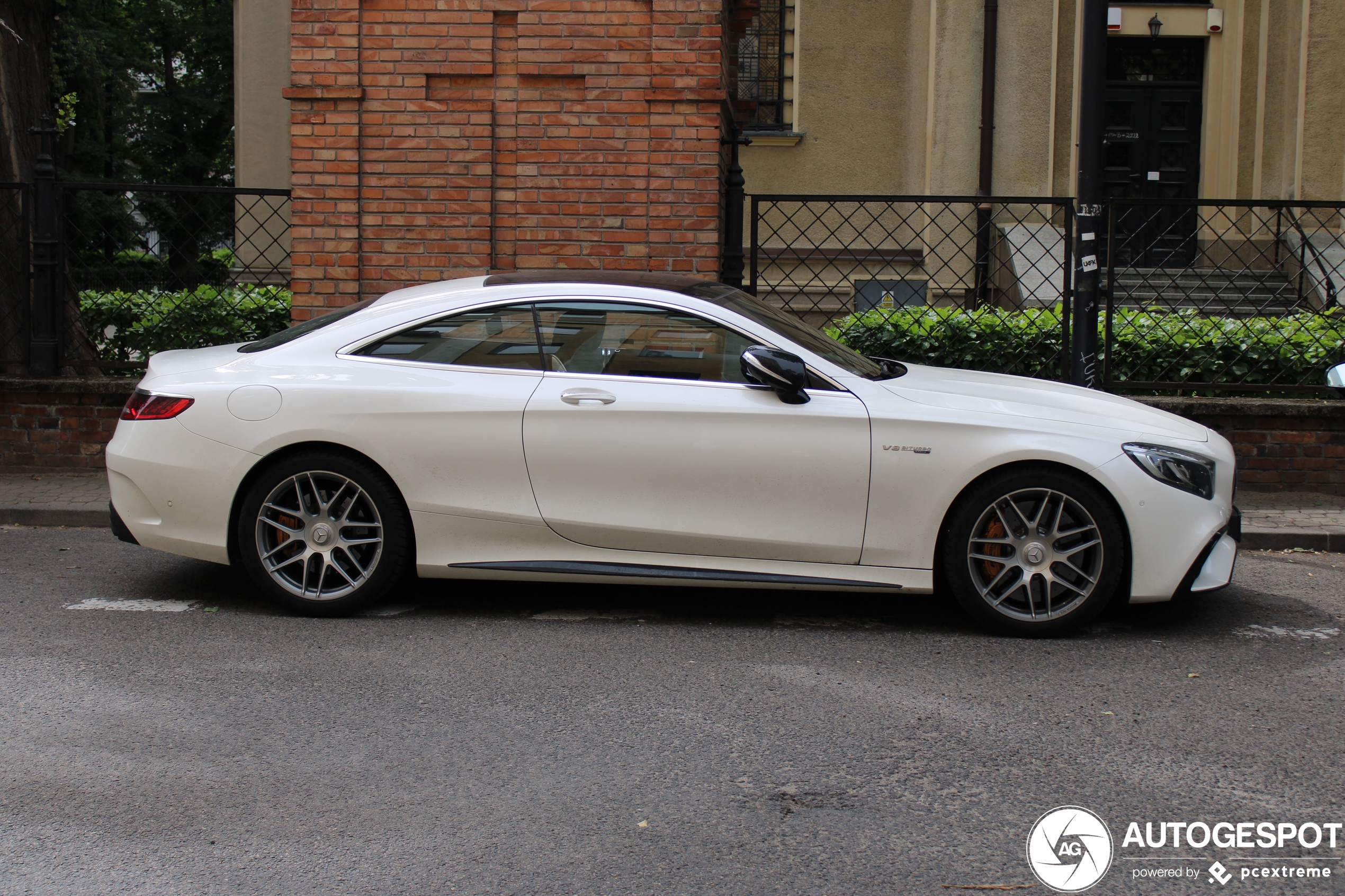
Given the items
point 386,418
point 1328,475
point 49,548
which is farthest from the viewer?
point 1328,475

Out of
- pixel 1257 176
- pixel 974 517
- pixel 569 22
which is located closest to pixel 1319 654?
pixel 974 517

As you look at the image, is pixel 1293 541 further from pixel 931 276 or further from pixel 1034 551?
pixel 931 276

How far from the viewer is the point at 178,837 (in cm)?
323

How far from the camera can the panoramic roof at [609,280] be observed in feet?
18.3

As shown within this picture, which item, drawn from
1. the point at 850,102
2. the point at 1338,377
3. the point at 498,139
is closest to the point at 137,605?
the point at 498,139

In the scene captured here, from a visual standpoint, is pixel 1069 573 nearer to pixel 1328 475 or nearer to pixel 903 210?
pixel 1328 475

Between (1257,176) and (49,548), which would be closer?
(49,548)

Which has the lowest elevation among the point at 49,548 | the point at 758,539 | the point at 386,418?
the point at 49,548

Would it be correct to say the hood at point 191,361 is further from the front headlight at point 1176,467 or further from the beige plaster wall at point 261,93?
the beige plaster wall at point 261,93

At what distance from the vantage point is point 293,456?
5.34m

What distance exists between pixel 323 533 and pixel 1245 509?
581 centimetres

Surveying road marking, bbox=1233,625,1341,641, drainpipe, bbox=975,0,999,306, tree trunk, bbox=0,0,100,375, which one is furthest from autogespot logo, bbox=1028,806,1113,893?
drainpipe, bbox=975,0,999,306

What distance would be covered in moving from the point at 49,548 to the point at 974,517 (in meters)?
5.09

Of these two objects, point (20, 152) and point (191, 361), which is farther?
point (20, 152)
